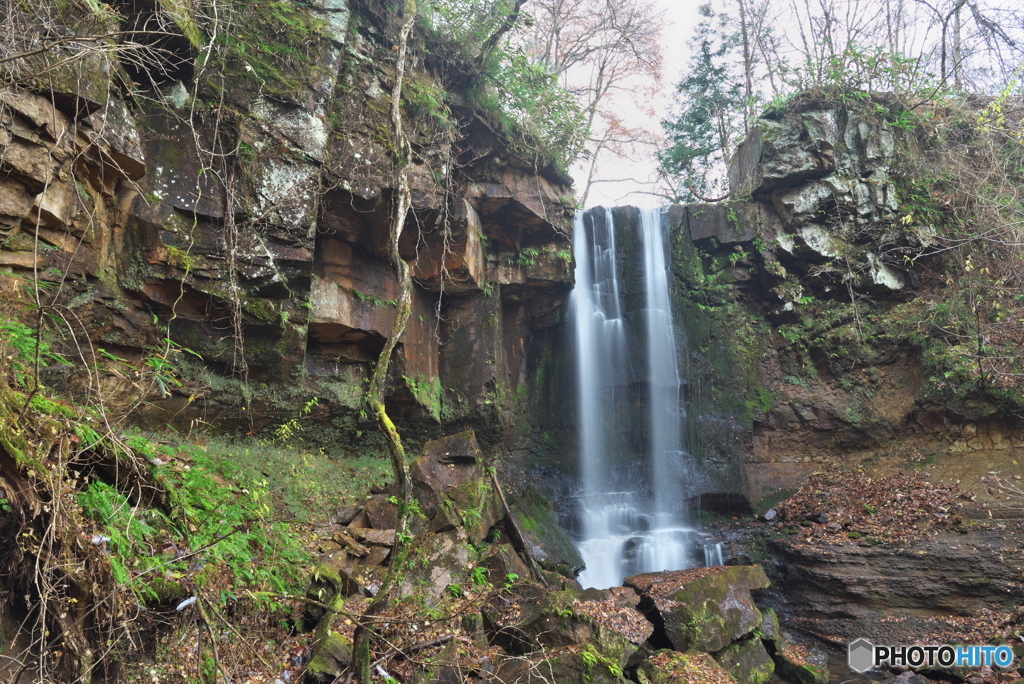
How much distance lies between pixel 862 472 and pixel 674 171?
31.9 feet

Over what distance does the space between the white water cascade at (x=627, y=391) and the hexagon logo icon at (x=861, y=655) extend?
2887 mm

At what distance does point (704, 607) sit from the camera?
6.53 metres

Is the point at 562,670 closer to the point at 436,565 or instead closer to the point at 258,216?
the point at 436,565

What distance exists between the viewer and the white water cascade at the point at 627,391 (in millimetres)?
10828

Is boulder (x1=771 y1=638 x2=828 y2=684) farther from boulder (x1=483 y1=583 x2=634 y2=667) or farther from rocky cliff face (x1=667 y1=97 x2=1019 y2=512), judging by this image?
rocky cliff face (x1=667 y1=97 x2=1019 y2=512)

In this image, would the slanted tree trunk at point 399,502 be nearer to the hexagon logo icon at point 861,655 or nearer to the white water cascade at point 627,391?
the hexagon logo icon at point 861,655

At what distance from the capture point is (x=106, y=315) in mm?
6383

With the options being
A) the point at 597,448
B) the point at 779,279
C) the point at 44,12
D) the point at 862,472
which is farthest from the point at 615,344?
the point at 44,12

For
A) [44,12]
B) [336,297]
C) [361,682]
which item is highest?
A: [44,12]

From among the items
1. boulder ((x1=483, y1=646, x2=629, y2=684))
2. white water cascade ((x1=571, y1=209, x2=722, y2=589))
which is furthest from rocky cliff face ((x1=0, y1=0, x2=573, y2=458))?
boulder ((x1=483, y1=646, x2=629, y2=684))

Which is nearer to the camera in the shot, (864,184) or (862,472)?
(862,472)

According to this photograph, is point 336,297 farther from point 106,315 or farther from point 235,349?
point 106,315

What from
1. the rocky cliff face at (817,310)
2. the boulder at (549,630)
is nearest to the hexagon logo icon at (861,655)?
the boulder at (549,630)

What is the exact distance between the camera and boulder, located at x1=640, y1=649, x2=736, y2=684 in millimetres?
5359
